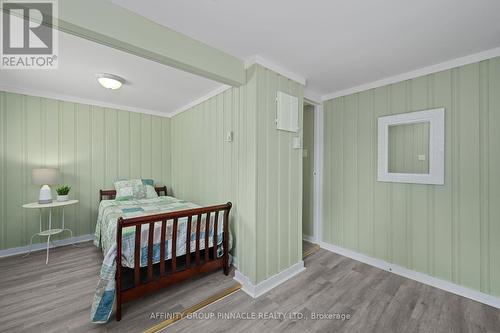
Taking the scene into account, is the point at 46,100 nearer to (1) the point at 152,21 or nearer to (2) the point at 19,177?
(2) the point at 19,177

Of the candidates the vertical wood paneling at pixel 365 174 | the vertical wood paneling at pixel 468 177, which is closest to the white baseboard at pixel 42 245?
the vertical wood paneling at pixel 365 174

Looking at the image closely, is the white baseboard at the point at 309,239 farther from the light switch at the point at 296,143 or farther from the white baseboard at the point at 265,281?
the light switch at the point at 296,143

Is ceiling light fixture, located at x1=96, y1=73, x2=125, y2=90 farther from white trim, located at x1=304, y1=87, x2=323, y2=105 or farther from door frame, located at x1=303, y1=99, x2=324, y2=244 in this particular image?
door frame, located at x1=303, y1=99, x2=324, y2=244

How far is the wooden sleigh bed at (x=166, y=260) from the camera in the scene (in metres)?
1.72

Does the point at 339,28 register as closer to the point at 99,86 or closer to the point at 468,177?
the point at 468,177

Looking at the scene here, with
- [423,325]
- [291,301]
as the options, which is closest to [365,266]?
[423,325]

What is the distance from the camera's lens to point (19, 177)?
2953 millimetres

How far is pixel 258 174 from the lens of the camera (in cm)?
207

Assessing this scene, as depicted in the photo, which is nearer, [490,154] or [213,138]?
[490,154]

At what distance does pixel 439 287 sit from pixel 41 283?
14.3 ft

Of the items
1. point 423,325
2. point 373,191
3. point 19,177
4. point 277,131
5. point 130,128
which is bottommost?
point 423,325

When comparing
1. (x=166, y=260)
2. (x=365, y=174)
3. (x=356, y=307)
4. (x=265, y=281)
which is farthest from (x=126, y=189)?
(x=365, y=174)

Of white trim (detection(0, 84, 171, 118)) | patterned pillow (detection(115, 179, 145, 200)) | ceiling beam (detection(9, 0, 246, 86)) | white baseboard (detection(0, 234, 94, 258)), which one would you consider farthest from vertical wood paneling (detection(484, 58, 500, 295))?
white baseboard (detection(0, 234, 94, 258))

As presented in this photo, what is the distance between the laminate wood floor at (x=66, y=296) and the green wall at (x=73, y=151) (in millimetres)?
694
